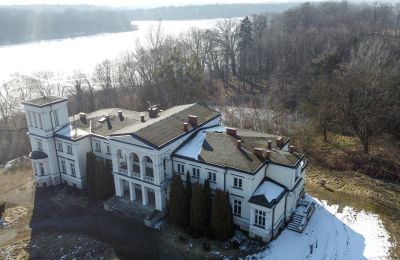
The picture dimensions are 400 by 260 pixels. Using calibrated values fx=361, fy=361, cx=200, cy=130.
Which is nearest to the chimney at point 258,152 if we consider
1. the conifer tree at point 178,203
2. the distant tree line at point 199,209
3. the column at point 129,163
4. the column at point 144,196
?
the distant tree line at point 199,209

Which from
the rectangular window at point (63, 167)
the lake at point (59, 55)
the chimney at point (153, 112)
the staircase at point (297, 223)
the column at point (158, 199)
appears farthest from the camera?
the lake at point (59, 55)

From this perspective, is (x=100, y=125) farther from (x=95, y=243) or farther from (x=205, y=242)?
(x=205, y=242)

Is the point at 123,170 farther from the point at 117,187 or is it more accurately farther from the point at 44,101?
the point at 44,101

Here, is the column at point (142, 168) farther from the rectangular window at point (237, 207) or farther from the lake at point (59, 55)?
the lake at point (59, 55)

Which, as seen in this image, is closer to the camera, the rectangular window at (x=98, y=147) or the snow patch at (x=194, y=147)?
the snow patch at (x=194, y=147)

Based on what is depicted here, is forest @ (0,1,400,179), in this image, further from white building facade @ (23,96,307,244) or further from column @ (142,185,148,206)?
column @ (142,185,148,206)

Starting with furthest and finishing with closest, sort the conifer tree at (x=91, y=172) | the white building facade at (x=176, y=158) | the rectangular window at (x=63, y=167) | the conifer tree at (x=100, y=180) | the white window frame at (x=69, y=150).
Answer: the rectangular window at (x=63, y=167)
the white window frame at (x=69, y=150)
the conifer tree at (x=91, y=172)
the conifer tree at (x=100, y=180)
the white building facade at (x=176, y=158)

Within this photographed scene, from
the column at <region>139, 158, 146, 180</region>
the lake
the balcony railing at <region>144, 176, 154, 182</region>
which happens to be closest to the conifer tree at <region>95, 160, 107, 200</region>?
the column at <region>139, 158, 146, 180</region>
